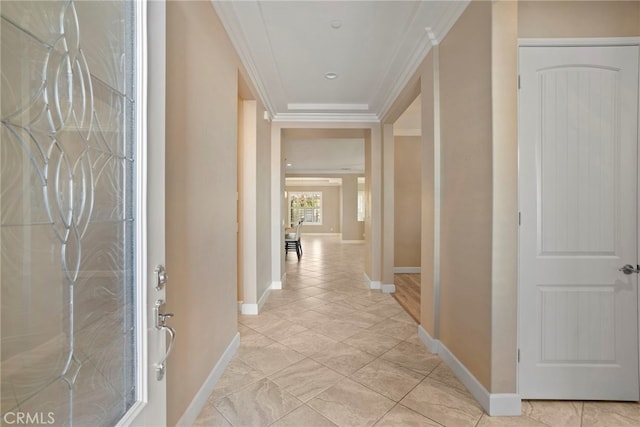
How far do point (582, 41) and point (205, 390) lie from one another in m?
3.26

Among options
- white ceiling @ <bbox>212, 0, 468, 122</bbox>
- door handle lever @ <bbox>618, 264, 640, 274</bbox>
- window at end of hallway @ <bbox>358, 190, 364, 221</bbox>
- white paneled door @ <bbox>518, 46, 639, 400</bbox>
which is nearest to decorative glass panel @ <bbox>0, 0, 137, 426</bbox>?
white ceiling @ <bbox>212, 0, 468, 122</bbox>

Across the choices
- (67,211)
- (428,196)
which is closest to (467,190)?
(428,196)

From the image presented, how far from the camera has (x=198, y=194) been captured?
68.4 inches

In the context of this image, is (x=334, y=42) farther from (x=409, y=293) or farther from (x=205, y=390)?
(x=409, y=293)

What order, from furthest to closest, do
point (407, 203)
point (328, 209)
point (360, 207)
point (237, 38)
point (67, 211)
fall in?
point (328, 209), point (360, 207), point (407, 203), point (237, 38), point (67, 211)

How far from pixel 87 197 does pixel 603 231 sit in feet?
8.59

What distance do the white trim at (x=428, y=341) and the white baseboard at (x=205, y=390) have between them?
1.72m

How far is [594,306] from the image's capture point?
1.79 m

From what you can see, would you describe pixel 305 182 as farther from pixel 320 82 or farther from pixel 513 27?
pixel 513 27

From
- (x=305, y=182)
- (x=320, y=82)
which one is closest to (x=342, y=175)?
(x=305, y=182)

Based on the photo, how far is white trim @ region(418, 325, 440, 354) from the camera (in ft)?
8.11

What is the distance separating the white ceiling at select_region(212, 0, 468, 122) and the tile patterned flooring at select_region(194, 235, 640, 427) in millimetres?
2681

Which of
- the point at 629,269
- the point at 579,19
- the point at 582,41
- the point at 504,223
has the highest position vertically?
the point at 579,19

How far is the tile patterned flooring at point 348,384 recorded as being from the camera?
1688 millimetres
